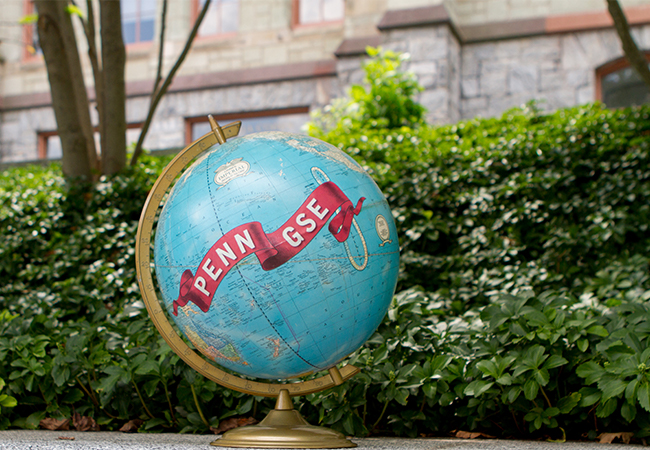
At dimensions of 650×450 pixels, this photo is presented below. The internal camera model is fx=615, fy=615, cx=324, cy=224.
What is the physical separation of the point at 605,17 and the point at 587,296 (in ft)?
21.0

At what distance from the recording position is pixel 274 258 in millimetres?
2115

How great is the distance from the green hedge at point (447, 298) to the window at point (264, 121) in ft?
11.2

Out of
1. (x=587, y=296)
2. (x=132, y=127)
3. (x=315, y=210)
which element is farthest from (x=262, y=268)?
(x=132, y=127)

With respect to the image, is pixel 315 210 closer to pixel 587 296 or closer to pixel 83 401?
pixel 83 401

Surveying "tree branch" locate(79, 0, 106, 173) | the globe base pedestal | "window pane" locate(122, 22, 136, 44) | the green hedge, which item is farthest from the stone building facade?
the globe base pedestal

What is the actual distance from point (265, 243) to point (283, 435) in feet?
2.34

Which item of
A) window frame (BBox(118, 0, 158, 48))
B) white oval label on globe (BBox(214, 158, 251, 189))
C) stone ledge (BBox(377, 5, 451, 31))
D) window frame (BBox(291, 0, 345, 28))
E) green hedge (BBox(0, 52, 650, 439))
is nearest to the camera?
white oval label on globe (BBox(214, 158, 251, 189))

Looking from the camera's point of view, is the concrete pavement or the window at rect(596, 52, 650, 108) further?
the window at rect(596, 52, 650, 108)

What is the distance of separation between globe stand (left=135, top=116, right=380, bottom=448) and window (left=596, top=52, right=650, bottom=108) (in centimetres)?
798

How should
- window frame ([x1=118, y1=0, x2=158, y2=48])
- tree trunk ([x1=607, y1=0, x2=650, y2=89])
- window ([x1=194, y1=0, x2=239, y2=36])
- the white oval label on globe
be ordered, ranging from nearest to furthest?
1. the white oval label on globe
2. tree trunk ([x1=607, y1=0, x2=650, y2=89])
3. window ([x1=194, y1=0, x2=239, y2=36])
4. window frame ([x1=118, y1=0, x2=158, y2=48])

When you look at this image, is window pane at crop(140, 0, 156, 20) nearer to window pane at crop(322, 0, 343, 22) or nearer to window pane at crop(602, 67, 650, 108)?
window pane at crop(322, 0, 343, 22)

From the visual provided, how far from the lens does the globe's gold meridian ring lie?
242cm

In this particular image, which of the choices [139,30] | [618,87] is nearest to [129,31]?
[139,30]

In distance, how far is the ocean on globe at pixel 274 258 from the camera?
2.13 m
